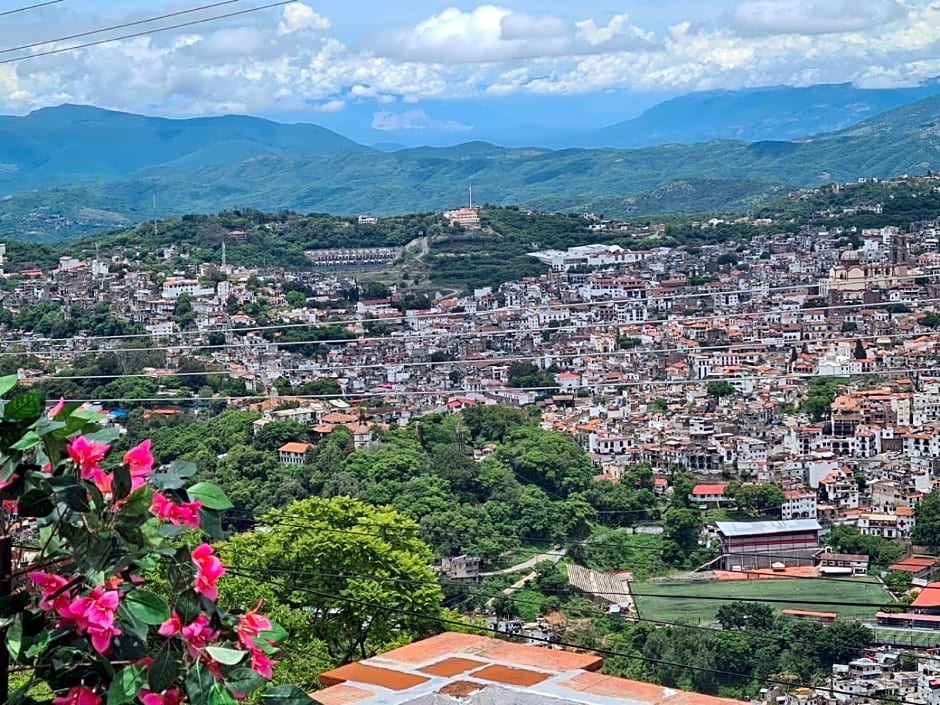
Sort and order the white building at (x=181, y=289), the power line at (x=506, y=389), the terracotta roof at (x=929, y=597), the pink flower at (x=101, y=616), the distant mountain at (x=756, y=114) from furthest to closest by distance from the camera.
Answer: the distant mountain at (x=756, y=114) → the white building at (x=181, y=289) → the power line at (x=506, y=389) → the terracotta roof at (x=929, y=597) → the pink flower at (x=101, y=616)

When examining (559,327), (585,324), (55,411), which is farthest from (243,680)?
(585,324)

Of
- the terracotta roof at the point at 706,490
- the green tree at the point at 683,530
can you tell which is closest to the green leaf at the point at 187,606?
the green tree at the point at 683,530

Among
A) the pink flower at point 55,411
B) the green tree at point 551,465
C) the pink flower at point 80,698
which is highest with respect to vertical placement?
the pink flower at point 55,411

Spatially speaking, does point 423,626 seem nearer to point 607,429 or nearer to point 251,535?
point 251,535

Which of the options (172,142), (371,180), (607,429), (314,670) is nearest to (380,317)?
(607,429)

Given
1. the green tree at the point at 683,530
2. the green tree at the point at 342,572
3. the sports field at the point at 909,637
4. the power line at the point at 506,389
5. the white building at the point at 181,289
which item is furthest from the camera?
the white building at the point at 181,289

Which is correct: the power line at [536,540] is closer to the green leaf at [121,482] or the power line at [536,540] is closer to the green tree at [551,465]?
the green tree at [551,465]

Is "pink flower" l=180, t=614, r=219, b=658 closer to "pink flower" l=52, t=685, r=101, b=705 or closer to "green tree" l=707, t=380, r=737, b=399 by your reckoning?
"pink flower" l=52, t=685, r=101, b=705
